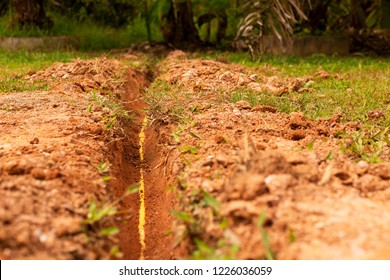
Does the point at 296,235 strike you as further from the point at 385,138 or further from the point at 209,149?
the point at 385,138

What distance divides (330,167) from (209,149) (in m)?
0.74

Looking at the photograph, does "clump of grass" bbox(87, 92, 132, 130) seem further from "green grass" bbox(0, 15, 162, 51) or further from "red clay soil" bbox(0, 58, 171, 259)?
"green grass" bbox(0, 15, 162, 51)

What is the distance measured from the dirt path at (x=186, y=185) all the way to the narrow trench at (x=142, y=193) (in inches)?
0.4

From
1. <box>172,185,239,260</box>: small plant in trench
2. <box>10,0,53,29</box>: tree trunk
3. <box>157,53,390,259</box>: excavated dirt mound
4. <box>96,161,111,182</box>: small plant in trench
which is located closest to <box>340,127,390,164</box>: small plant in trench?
<box>157,53,390,259</box>: excavated dirt mound

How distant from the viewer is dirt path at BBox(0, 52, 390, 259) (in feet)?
6.64

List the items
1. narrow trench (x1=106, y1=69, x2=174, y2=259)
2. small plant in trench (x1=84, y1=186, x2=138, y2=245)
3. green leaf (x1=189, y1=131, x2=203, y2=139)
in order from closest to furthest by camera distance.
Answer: small plant in trench (x1=84, y1=186, x2=138, y2=245) < narrow trench (x1=106, y1=69, x2=174, y2=259) < green leaf (x1=189, y1=131, x2=203, y2=139)

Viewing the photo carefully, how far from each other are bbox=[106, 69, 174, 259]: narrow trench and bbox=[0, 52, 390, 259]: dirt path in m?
0.01

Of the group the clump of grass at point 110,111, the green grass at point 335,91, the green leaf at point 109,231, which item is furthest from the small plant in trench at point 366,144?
the clump of grass at point 110,111

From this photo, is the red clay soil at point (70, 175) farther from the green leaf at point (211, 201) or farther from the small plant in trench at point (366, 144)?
the small plant in trench at point (366, 144)

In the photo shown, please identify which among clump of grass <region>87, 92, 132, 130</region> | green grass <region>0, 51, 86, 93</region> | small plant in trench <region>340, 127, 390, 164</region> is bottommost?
green grass <region>0, 51, 86, 93</region>

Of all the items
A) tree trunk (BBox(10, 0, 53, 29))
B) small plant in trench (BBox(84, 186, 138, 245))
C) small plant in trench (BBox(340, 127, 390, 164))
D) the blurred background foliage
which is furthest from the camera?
tree trunk (BBox(10, 0, 53, 29))

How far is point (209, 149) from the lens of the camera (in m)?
3.03

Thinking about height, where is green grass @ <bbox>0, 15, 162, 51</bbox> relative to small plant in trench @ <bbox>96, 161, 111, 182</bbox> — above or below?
below

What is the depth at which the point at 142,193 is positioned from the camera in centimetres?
331
